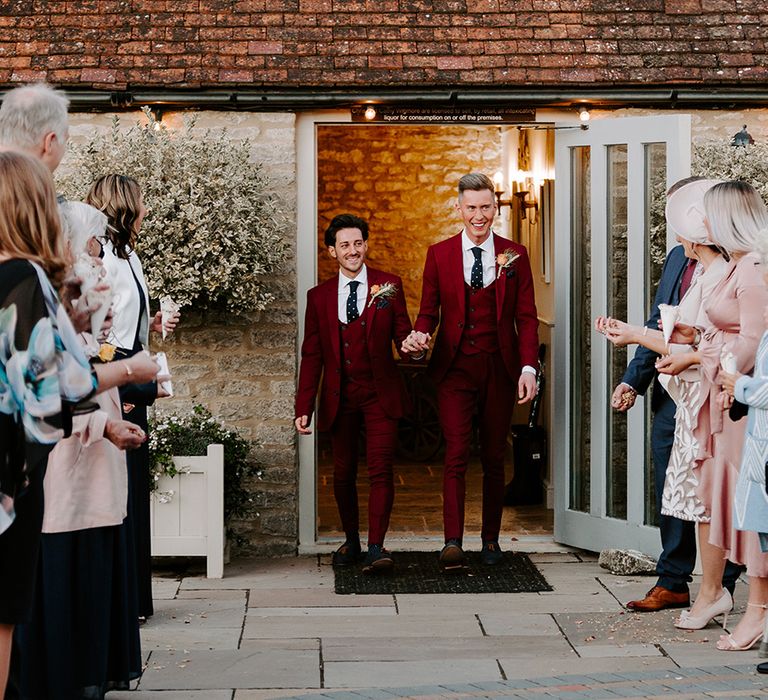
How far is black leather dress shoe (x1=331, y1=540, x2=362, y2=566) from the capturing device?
26.6 feet

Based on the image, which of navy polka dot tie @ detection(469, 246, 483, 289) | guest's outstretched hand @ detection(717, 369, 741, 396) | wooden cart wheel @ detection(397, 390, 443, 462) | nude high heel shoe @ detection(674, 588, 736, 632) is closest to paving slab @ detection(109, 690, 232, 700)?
nude high heel shoe @ detection(674, 588, 736, 632)

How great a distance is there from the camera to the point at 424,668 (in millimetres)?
5863

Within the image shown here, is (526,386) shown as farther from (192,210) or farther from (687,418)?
(192,210)

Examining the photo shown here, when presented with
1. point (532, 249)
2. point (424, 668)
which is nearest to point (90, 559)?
point (424, 668)

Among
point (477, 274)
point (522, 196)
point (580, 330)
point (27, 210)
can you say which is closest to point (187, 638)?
point (477, 274)

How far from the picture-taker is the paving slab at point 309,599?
23.5ft

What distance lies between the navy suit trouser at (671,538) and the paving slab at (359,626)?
40.8 inches

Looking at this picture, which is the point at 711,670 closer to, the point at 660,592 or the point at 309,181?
the point at 660,592

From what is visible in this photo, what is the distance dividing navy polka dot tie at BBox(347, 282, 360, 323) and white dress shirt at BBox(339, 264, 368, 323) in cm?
2

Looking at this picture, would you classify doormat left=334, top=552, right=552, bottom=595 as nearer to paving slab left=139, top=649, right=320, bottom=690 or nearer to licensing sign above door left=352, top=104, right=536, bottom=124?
paving slab left=139, top=649, right=320, bottom=690

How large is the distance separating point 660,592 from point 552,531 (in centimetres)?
221

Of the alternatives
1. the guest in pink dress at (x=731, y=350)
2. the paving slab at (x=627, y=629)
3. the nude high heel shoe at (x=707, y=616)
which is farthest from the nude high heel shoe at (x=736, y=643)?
the nude high heel shoe at (x=707, y=616)

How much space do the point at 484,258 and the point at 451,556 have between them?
173 centimetres

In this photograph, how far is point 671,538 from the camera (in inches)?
270
